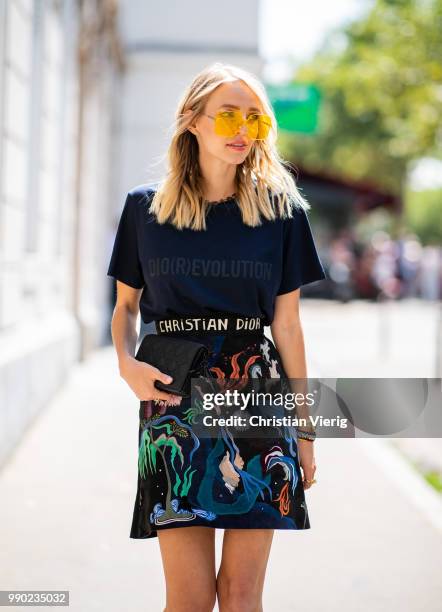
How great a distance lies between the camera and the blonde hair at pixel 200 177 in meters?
2.71

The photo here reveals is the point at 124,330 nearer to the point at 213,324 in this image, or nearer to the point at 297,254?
the point at 213,324

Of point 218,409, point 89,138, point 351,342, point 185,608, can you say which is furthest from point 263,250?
point 351,342

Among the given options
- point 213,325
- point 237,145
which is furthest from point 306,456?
point 237,145

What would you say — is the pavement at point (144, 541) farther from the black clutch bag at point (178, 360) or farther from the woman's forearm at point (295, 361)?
the black clutch bag at point (178, 360)

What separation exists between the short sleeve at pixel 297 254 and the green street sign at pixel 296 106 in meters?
8.58

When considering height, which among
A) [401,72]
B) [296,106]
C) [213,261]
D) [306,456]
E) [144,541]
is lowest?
[144,541]

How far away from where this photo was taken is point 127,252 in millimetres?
2814

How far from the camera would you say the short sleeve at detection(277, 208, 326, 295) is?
277 cm

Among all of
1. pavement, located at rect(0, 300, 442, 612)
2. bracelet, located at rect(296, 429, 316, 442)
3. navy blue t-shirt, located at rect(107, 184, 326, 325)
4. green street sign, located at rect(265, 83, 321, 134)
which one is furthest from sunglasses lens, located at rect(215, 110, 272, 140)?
green street sign, located at rect(265, 83, 321, 134)

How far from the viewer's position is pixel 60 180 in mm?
9859

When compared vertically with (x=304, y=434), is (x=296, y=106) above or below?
above

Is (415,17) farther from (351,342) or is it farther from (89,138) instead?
(89,138)

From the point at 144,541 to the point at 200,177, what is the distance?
2.61m

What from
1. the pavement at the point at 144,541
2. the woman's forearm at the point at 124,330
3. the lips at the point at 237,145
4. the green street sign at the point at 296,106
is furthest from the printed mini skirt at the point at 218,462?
the green street sign at the point at 296,106
